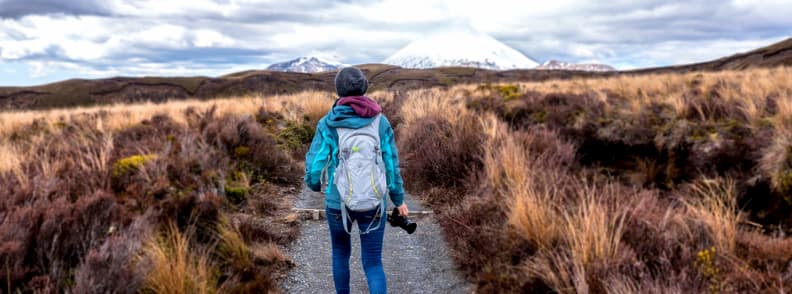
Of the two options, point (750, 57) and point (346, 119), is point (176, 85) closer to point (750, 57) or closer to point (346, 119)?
point (346, 119)

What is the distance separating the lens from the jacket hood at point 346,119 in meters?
2.79

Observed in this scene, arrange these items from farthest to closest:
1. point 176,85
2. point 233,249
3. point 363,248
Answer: point 176,85
point 233,249
point 363,248

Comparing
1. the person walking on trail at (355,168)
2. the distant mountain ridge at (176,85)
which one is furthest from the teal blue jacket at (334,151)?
the distant mountain ridge at (176,85)

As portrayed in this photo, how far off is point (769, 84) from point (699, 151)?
4.52 metres

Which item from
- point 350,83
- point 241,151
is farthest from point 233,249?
point 241,151

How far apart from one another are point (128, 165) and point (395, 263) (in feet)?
10.2

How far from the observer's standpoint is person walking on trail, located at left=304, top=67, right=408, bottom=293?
2.78 m

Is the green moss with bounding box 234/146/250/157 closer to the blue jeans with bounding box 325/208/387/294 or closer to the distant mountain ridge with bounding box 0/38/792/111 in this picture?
the blue jeans with bounding box 325/208/387/294

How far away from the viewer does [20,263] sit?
103 inches

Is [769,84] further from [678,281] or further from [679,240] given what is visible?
[678,281]

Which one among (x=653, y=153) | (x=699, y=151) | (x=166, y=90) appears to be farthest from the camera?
(x=166, y=90)

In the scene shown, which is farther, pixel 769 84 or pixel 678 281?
Answer: pixel 769 84

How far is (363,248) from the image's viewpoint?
309 centimetres

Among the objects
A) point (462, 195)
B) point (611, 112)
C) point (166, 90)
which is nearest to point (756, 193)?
point (611, 112)
